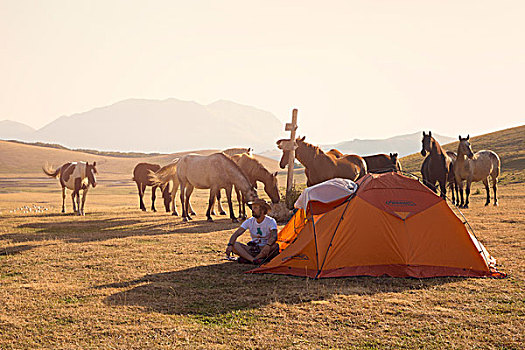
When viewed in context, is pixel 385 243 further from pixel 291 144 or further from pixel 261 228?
pixel 291 144

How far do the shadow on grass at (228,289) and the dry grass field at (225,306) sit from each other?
0.02 metres

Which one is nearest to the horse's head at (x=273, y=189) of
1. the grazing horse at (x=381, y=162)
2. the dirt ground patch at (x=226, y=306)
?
the grazing horse at (x=381, y=162)

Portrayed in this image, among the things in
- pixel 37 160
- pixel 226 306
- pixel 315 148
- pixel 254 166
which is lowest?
pixel 226 306

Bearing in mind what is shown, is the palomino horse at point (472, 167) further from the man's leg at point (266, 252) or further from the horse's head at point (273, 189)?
the man's leg at point (266, 252)

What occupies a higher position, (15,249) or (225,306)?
(15,249)

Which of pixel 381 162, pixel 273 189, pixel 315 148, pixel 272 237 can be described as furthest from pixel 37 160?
pixel 272 237

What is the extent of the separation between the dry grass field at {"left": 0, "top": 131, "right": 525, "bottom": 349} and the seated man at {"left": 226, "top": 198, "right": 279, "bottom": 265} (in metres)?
0.30

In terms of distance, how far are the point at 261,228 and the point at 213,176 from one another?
277 inches

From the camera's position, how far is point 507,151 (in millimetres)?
45875

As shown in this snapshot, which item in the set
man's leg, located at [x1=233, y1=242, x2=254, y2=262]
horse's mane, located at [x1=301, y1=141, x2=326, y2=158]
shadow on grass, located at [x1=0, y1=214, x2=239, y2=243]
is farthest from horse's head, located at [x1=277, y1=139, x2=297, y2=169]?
man's leg, located at [x1=233, y1=242, x2=254, y2=262]

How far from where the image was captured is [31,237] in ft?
39.7

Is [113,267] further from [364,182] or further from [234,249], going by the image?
[364,182]

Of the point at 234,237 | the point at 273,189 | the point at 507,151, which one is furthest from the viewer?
the point at 507,151

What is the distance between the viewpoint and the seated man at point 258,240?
8.34 metres
